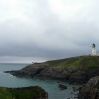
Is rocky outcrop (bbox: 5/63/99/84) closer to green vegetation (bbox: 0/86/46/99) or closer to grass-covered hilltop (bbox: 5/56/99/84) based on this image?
grass-covered hilltop (bbox: 5/56/99/84)

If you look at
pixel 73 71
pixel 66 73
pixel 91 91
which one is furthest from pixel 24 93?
pixel 66 73

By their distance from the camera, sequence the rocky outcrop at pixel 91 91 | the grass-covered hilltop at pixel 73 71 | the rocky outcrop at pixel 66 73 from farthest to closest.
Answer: the grass-covered hilltop at pixel 73 71 < the rocky outcrop at pixel 66 73 < the rocky outcrop at pixel 91 91

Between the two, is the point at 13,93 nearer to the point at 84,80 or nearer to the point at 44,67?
the point at 84,80

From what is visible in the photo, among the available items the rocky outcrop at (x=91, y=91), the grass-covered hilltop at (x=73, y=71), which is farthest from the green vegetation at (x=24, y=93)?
the grass-covered hilltop at (x=73, y=71)

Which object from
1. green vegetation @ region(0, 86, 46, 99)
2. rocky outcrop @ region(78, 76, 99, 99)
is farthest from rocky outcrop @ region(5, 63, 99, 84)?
green vegetation @ region(0, 86, 46, 99)

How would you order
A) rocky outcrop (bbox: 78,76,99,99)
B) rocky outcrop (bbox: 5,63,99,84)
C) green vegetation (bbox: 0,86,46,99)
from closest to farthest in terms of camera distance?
1. green vegetation (bbox: 0,86,46,99)
2. rocky outcrop (bbox: 78,76,99,99)
3. rocky outcrop (bbox: 5,63,99,84)

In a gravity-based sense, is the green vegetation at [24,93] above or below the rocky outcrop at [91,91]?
above

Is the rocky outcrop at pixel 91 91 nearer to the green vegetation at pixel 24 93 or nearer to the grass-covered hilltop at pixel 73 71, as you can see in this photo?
the green vegetation at pixel 24 93

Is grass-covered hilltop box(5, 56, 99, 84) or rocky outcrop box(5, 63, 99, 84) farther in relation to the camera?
grass-covered hilltop box(5, 56, 99, 84)

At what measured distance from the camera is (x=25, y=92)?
62.5m

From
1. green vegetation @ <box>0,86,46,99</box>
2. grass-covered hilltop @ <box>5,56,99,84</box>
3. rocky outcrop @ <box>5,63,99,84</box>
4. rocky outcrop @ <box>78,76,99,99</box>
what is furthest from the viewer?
grass-covered hilltop @ <box>5,56,99,84</box>

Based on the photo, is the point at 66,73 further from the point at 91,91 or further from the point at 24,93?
the point at 24,93

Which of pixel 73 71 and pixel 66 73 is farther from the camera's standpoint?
pixel 66 73

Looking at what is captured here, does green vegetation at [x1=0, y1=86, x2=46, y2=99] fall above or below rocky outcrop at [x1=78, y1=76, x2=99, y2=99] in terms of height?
above
